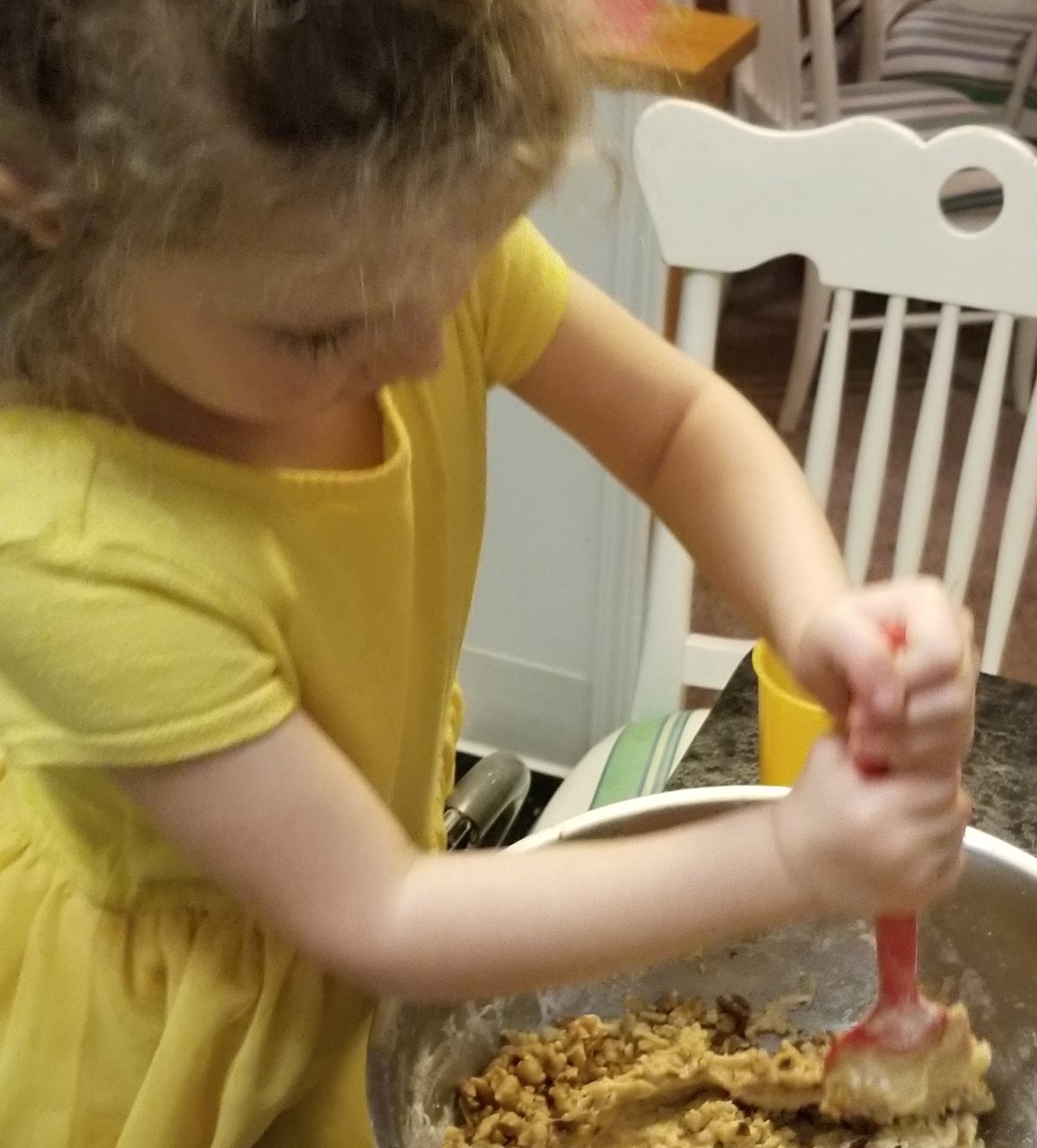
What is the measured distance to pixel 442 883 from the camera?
515 mm

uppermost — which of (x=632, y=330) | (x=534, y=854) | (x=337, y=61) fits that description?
(x=337, y=61)

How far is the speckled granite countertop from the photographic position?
728 millimetres

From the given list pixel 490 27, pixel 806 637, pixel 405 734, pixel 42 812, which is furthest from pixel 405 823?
pixel 490 27

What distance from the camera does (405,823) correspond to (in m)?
0.71

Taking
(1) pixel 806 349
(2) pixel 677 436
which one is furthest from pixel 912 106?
(2) pixel 677 436

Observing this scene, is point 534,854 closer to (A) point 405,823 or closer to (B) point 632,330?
(A) point 405,823

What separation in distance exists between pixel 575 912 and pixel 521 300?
1.05 ft

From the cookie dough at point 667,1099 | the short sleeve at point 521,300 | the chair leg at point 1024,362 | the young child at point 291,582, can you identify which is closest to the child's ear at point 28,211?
the young child at point 291,582

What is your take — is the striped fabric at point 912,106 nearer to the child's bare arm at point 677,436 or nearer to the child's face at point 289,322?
the child's bare arm at point 677,436

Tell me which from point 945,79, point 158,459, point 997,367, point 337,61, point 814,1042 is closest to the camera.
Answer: point 337,61

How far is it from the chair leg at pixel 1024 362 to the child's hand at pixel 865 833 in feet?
6.42

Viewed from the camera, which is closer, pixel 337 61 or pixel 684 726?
pixel 337 61

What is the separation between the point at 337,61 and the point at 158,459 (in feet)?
0.60

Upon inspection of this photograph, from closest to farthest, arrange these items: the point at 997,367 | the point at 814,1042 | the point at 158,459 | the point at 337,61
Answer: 1. the point at 337,61
2. the point at 158,459
3. the point at 814,1042
4. the point at 997,367
